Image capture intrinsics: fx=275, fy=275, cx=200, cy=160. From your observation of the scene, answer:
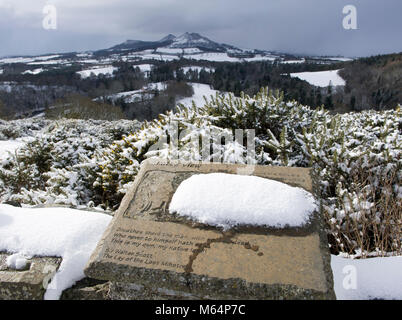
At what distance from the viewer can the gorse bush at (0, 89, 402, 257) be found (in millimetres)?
3383

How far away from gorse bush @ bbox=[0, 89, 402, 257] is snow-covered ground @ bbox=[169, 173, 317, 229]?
0.43 metres

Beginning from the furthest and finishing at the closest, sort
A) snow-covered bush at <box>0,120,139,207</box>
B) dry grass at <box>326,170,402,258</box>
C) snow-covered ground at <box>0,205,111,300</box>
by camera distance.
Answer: snow-covered bush at <box>0,120,139,207</box>
dry grass at <box>326,170,402,258</box>
snow-covered ground at <box>0,205,111,300</box>

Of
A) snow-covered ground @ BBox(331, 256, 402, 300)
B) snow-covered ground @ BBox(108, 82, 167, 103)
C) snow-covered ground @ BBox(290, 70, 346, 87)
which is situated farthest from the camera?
snow-covered ground @ BBox(108, 82, 167, 103)

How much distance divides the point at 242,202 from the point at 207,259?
63cm

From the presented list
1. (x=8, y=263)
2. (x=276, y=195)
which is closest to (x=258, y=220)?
(x=276, y=195)

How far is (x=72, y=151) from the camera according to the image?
6.52m

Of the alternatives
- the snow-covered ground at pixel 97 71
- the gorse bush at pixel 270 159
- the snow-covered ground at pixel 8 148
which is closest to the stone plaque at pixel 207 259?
the gorse bush at pixel 270 159

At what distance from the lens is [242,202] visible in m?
2.43

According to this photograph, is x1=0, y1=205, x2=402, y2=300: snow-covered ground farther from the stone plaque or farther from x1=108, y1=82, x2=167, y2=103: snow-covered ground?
x1=108, y1=82, x2=167, y2=103: snow-covered ground

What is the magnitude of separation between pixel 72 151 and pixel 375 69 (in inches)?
3326

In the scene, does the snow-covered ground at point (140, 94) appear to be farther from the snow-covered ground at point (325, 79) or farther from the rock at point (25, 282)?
the rock at point (25, 282)

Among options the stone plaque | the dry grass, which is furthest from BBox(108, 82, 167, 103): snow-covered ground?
the stone plaque
